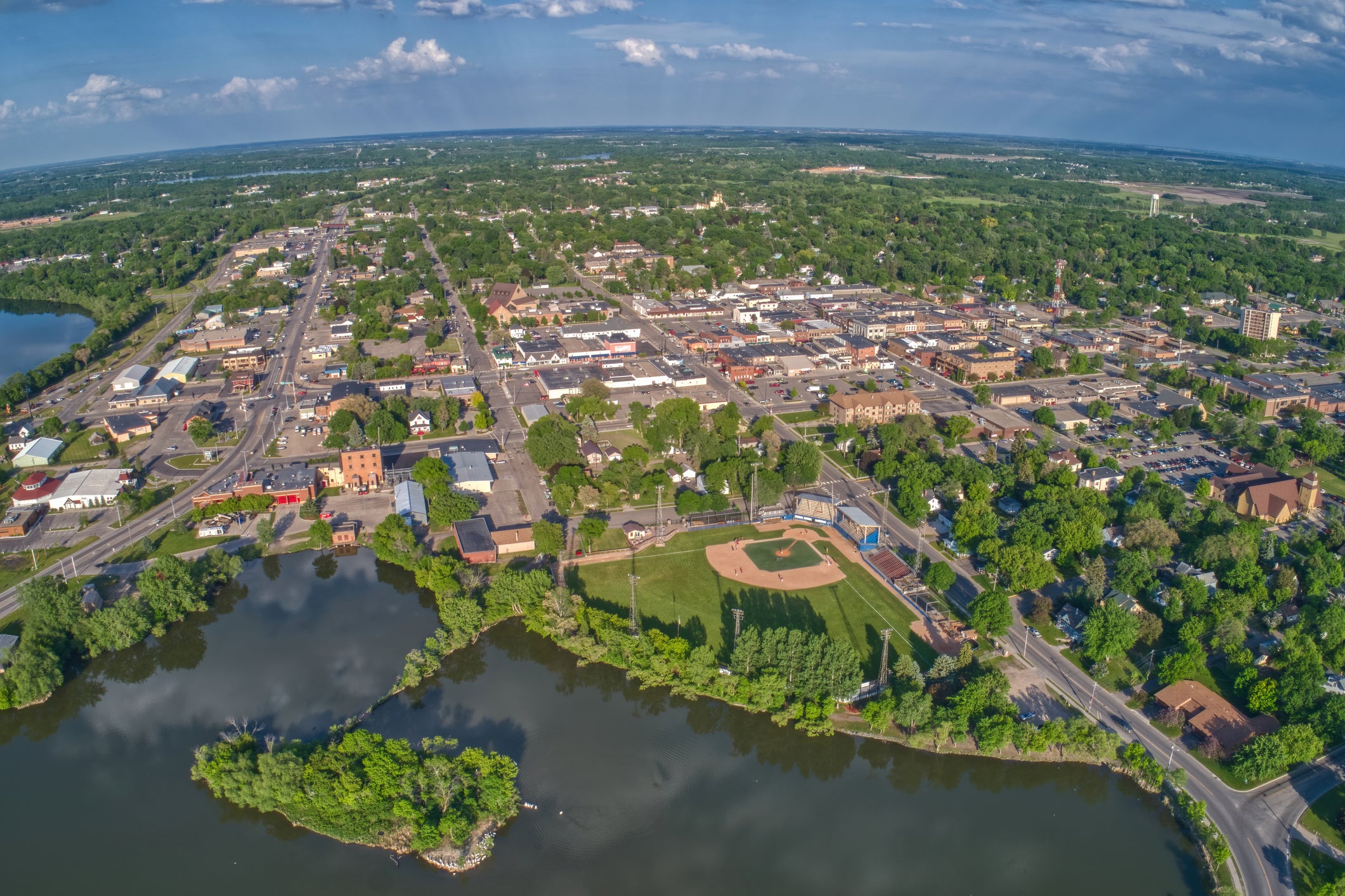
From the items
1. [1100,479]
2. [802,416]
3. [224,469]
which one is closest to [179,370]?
[224,469]

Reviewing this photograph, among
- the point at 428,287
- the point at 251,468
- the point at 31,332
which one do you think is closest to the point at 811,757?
the point at 251,468

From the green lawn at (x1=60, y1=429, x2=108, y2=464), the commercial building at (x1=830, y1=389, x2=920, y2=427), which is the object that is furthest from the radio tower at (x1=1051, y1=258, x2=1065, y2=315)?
the green lawn at (x1=60, y1=429, x2=108, y2=464)

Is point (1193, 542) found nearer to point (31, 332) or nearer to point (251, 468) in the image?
point (251, 468)

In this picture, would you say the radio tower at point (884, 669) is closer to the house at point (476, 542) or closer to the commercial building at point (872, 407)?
the house at point (476, 542)

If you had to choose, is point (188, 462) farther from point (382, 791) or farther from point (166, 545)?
point (382, 791)

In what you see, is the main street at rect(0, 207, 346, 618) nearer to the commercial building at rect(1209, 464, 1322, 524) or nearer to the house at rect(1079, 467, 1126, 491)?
the house at rect(1079, 467, 1126, 491)

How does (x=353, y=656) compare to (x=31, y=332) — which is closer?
(x=353, y=656)
